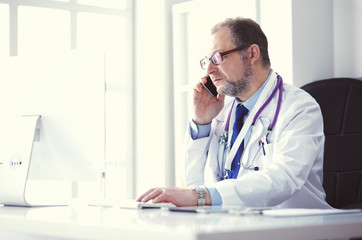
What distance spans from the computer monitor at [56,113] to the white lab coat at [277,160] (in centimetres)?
43

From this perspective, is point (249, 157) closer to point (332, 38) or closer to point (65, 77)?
point (65, 77)

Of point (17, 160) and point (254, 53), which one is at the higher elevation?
point (254, 53)

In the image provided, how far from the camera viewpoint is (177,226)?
1207 mm

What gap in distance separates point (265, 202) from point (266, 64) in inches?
34.0

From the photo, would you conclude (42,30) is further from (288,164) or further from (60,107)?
(288,164)

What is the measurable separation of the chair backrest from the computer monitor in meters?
1.53

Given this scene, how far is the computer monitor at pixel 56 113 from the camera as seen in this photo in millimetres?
1907

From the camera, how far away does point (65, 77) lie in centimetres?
198

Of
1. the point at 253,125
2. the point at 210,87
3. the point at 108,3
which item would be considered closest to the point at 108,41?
the point at 108,3

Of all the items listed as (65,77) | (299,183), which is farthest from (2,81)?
(299,183)

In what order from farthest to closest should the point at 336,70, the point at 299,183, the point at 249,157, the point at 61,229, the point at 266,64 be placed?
the point at 336,70
the point at 266,64
the point at 249,157
the point at 299,183
the point at 61,229

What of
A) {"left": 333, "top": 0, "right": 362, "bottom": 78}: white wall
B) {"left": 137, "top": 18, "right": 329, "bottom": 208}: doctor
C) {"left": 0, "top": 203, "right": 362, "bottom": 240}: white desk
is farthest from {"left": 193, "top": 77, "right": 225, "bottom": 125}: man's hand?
{"left": 333, "top": 0, "right": 362, "bottom": 78}: white wall

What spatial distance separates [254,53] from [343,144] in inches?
31.4

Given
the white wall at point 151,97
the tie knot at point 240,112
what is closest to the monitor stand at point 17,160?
the tie knot at point 240,112
